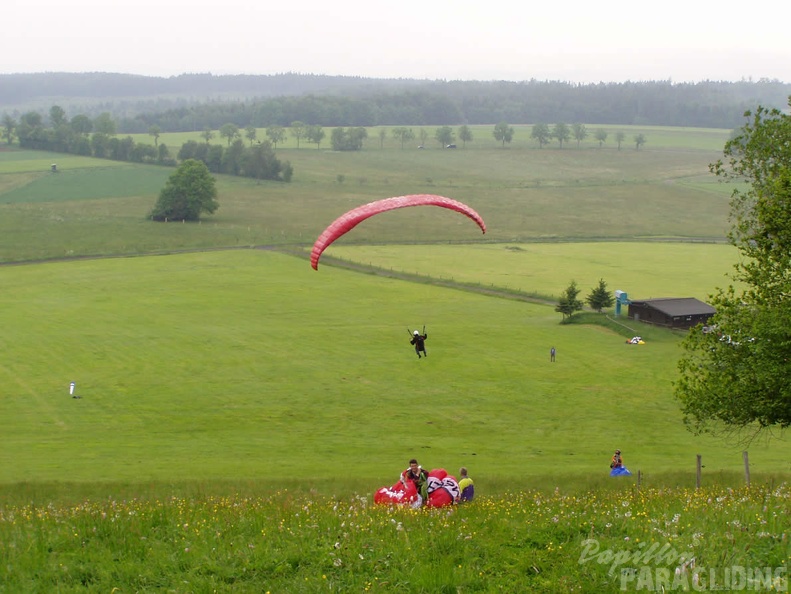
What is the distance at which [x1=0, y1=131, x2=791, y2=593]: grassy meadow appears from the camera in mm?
11148

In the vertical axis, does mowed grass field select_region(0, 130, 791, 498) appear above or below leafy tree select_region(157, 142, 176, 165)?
below

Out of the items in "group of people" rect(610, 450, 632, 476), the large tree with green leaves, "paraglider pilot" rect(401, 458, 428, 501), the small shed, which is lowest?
the small shed

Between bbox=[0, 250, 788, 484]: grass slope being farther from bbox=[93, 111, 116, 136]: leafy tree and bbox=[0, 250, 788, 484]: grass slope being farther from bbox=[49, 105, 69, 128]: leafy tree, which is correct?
bbox=[93, 111, 116, 136]: leafy tree

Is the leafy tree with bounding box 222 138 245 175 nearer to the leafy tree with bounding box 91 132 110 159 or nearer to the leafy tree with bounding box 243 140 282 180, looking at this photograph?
the leafy tree with bounding box 243 140 282 180

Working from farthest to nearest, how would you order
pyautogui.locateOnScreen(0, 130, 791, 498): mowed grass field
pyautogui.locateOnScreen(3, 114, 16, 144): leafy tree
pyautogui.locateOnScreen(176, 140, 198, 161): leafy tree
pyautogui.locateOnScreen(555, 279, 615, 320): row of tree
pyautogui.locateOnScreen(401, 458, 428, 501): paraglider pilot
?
pyautogui.locateOnScreen(3, 114, 16, 144): leafy tree
pyautogui.locateOnScreen(176, 140, 198, 161): leafy tree
pyautogui.locateOnScreen(555, 279, 615, 320): row of tree
pyautogui.locateOnScreen(0, 130, 791, 498): mowed grass field
pyautogui.locateOnScreen(401, 458, 428, 501): paraglider pilot

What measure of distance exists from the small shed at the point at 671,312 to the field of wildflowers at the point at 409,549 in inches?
1657

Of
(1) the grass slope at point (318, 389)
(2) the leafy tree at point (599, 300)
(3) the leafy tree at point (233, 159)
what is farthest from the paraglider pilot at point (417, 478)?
(3) the leafy tree at point (233, 159)

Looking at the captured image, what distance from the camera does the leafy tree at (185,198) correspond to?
106m

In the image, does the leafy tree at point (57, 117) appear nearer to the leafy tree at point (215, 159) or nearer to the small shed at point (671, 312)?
the leafy tree at point (215, 159)

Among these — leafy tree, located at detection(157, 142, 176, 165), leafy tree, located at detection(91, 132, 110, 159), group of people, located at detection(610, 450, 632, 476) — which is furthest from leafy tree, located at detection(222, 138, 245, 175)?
group of people, located at detection(610, 450, 632, 476)

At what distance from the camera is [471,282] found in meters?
70.1

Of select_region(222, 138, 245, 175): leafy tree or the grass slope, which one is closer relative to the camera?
the grass slope

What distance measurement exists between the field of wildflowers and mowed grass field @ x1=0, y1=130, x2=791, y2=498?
1057cm

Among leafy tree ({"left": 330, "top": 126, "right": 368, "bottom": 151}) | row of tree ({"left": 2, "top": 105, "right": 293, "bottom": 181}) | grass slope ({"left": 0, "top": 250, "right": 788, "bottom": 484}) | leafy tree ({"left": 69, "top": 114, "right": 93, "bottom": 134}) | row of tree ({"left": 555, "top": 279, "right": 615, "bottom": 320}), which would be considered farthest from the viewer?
leafy tree ({"left": 330, "top": 126, "right": 368, "bottom": 151})
